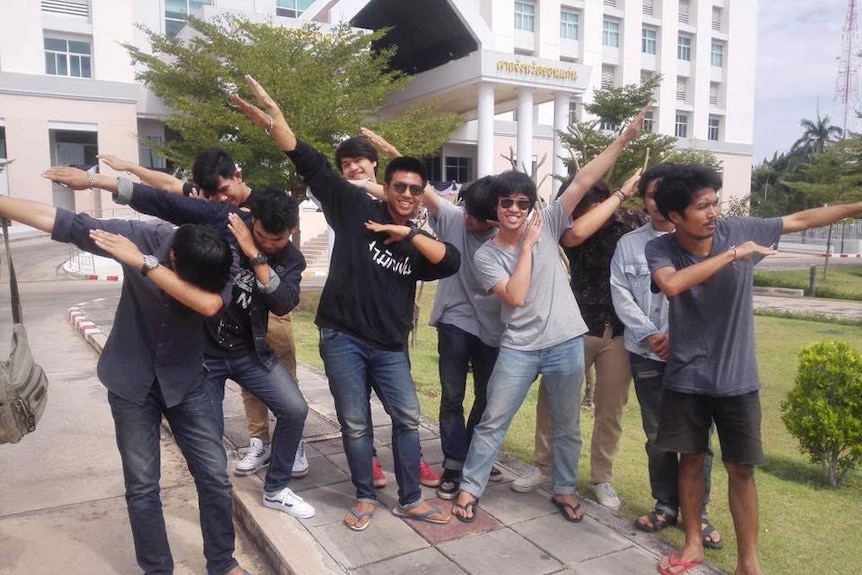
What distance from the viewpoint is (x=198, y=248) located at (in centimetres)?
258

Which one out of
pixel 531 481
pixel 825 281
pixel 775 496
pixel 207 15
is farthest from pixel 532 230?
pixel 207 15

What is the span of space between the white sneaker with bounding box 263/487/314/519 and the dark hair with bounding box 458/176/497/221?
1737mm

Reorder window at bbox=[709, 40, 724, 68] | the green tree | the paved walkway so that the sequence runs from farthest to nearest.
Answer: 1. window at bbox=[709, 40, 724, 68]
2. the green tree
3. the paved walkway

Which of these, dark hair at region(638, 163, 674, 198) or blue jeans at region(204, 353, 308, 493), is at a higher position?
dark hair at region(638, 163, 674, 198)

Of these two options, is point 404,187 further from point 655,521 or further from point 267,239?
point 655,521

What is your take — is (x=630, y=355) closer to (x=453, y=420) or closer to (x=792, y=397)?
(x=453, y=420)

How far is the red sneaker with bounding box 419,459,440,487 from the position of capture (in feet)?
12.7

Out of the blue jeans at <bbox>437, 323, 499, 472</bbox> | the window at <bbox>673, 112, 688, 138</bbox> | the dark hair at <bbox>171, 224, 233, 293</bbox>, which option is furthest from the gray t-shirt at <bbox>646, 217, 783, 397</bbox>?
the window at <bbox>673, 112, 688, 138</bbox>

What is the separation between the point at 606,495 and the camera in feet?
12.0

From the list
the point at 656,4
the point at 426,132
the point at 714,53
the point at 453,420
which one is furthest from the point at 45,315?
the point at 714,53

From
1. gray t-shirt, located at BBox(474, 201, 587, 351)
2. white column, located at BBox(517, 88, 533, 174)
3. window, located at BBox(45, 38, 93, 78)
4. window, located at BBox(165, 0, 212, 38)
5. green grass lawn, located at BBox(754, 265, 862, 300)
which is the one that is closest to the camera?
gray t-shirt, located at BBox(474, 201, 587, 351)

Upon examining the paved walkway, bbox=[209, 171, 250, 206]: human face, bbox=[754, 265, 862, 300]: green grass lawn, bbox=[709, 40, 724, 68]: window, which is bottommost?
bbox=[754, 265, 862, 300]: green grass lawn

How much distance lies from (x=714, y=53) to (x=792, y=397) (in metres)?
43.9

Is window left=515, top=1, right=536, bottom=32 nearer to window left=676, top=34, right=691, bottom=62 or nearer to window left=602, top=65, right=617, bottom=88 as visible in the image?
window left=602, top=65, right=617, bottom=88
